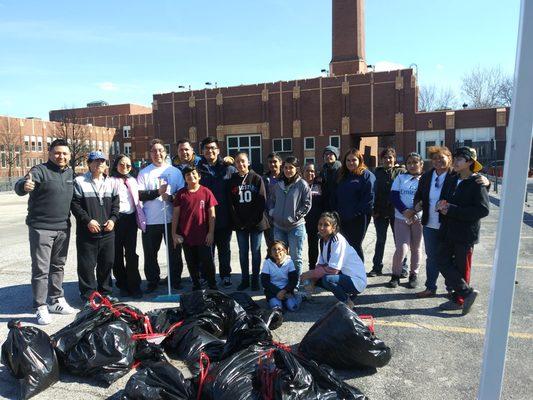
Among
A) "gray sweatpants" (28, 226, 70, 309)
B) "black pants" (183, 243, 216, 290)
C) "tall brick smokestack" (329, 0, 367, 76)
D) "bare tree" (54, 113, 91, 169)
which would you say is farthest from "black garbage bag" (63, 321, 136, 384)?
"bare tree" (54, 113, 91, 169)

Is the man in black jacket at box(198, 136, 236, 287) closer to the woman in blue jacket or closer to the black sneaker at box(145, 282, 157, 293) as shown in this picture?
the black sneaker at box(145, 282, 157, 293)

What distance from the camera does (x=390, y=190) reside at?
6301 mm

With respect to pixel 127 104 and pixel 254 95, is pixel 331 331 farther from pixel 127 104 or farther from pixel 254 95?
pixel 127 104

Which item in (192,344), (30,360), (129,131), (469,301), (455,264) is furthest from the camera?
(129,131)

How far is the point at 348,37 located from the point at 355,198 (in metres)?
41.9

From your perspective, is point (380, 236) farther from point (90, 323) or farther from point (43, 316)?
point (43, 316)

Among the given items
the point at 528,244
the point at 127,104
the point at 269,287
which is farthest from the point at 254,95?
the point at 127,104

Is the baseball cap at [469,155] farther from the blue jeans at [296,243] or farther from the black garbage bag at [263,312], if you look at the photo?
the black garbage bag at [263,312]

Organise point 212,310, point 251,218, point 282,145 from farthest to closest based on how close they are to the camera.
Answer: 1. point 282,145
2. point 251,218
3. point 212,310

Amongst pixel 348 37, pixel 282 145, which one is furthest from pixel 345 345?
pixel 348 37

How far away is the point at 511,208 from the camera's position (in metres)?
1.80

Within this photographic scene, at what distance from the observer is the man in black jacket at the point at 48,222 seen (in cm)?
484

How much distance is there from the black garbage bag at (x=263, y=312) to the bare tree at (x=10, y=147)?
186ft

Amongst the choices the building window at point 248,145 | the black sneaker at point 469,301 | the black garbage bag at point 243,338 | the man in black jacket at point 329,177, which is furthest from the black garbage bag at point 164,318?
the building window at point 248,145
